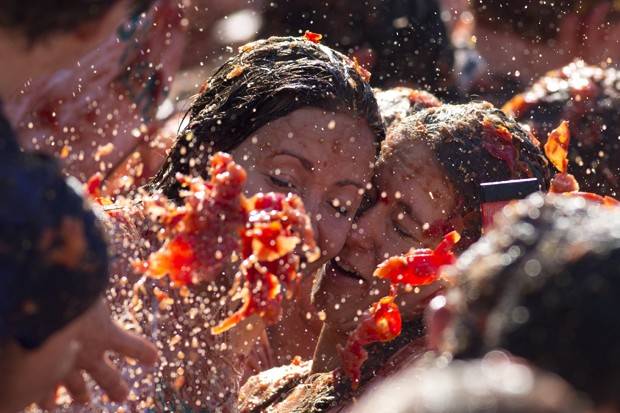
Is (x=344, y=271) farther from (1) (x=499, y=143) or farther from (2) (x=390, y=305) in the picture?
(1) (x=499, y=143)

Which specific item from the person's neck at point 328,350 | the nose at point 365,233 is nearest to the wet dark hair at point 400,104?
the nose at point 365,233

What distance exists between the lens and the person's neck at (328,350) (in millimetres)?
3805

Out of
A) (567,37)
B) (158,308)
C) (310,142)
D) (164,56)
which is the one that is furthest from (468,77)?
(158,308)

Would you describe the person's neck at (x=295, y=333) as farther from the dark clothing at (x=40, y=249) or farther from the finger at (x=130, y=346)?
the dark clothing at (x=40, y=249)

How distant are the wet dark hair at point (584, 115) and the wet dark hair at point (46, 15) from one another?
3236mm

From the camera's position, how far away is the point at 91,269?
1877 millimetres

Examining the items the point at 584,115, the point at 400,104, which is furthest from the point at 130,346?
the point at 584,115

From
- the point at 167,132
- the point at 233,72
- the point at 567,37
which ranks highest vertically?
the point at 233,72

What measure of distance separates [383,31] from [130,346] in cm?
391

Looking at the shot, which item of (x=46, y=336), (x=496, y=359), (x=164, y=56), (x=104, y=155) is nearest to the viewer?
(x=496, y=359)

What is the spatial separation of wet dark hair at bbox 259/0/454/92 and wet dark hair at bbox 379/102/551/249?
1827mm

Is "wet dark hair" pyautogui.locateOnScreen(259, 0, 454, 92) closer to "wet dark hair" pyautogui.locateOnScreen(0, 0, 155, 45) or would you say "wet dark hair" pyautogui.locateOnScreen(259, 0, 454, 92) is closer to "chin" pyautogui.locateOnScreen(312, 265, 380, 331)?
"chin" pyautogui.locateOnScreen(312, 265, 380, 331)

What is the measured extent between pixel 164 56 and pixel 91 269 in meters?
3.52

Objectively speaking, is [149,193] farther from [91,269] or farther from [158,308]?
[91,269]
